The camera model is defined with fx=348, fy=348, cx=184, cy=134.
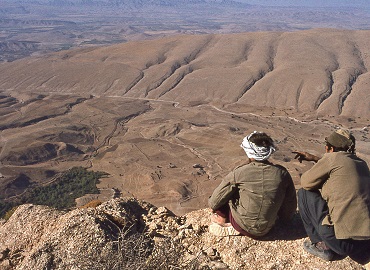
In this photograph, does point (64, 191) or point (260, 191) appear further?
point (64, 191)

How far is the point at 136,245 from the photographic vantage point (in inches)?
152

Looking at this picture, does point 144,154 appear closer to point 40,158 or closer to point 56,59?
point 40,158

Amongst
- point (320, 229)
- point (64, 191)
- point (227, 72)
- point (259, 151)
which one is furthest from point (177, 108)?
point (320, 229)

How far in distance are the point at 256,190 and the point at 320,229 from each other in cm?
89

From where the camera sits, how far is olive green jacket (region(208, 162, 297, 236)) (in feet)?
14.6

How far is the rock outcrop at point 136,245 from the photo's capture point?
13.3 feet

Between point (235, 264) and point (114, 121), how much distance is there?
168 ft

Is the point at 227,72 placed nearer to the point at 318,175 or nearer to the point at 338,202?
the point at 318,175

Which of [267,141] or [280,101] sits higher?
[267,141]

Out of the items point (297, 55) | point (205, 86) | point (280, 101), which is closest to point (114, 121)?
point (205, 86)

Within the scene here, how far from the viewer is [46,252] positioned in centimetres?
494

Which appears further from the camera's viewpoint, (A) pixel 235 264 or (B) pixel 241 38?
(B) pixel 241 38

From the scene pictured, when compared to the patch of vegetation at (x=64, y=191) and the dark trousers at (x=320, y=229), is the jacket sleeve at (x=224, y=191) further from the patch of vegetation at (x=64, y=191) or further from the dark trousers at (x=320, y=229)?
the patch of vegetation at (x=64, y=191)

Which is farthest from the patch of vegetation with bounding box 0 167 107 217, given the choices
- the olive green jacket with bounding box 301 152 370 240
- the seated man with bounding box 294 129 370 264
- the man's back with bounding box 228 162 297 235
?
the olive green jacket with bounding box 301 152 370 240
